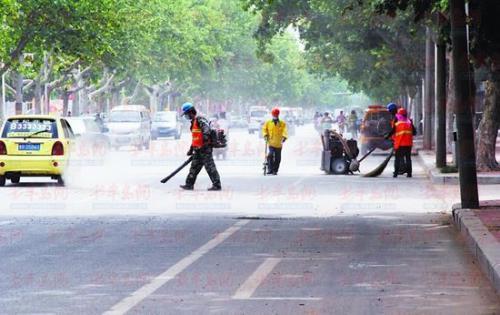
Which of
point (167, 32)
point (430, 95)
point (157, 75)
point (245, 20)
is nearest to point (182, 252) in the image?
point (430, 95)

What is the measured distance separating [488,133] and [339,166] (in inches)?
166

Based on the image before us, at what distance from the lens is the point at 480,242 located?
1479 centimetres

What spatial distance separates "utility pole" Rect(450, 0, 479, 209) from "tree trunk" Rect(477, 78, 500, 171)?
12836 millimetres

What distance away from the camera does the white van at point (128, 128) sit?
199 feet

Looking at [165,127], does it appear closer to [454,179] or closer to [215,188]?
[454,179]

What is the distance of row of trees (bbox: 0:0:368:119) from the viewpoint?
5181 centimetres

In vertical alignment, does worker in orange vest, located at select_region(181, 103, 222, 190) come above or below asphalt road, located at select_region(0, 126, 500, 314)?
above

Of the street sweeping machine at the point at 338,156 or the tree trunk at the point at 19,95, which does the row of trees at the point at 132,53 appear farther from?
the street sweeping machine at the point at 338,156

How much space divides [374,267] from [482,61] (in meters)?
14.3

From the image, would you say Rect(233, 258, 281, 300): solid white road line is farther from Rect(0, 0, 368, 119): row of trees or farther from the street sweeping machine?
Rect(0, 0, 368, 119): row of trees

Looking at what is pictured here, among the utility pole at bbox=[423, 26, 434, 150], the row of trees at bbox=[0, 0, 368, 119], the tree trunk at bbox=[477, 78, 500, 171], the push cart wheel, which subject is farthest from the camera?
the row of trees at bbox=[0, 0, 368, 119]

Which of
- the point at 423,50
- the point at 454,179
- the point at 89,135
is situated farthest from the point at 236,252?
the point at 423,50

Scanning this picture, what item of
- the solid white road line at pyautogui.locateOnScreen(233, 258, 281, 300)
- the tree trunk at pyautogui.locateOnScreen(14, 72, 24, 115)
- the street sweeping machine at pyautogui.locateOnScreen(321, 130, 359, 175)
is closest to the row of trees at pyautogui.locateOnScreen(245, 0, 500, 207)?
the street sweeping machine at pyautogui.locateOnScreen(321, 130, 359, 175)

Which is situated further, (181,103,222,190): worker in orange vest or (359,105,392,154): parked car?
(359,105,392,154): parked car
